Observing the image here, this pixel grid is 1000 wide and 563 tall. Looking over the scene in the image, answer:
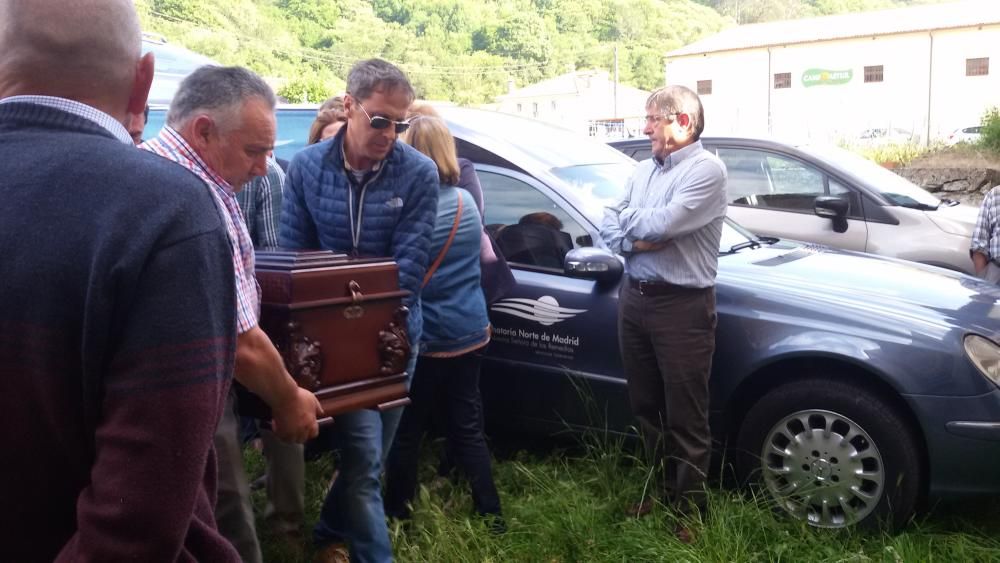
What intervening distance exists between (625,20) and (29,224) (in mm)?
96911

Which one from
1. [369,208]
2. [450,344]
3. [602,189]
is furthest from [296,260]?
[602,189]

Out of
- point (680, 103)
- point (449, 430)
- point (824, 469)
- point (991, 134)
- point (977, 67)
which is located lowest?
point (824, 469)

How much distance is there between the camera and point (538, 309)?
4.33m

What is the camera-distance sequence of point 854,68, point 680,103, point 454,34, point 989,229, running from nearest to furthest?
point 680,103
point 989,229
point 854,68
point 454,34

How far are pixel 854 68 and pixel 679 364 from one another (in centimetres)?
6089

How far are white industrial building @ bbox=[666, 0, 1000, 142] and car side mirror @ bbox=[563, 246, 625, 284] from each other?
49620 mm

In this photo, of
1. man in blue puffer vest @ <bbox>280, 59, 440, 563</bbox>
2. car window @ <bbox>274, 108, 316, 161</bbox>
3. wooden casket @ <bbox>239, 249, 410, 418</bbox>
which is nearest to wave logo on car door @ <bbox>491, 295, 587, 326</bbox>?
man in blue puffer vest @ <bbox>280, 59, 440, 563</bbox>

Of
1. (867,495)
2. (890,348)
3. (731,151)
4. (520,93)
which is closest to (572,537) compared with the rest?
(867,495)

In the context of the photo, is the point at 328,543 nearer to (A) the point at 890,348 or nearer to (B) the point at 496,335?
(B) the point at 496,335

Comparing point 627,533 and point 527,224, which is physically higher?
point 527,224

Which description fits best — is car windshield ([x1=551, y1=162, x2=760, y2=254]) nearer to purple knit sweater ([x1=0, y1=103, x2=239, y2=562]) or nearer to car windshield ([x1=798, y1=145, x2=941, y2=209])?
car windshield ([x1=798, y1=145, x2=941, y2=209])

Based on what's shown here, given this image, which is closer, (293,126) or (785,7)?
(293,126)

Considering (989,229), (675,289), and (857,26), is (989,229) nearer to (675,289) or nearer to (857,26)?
(675,289)

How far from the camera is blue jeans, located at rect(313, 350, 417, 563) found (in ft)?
9.95
